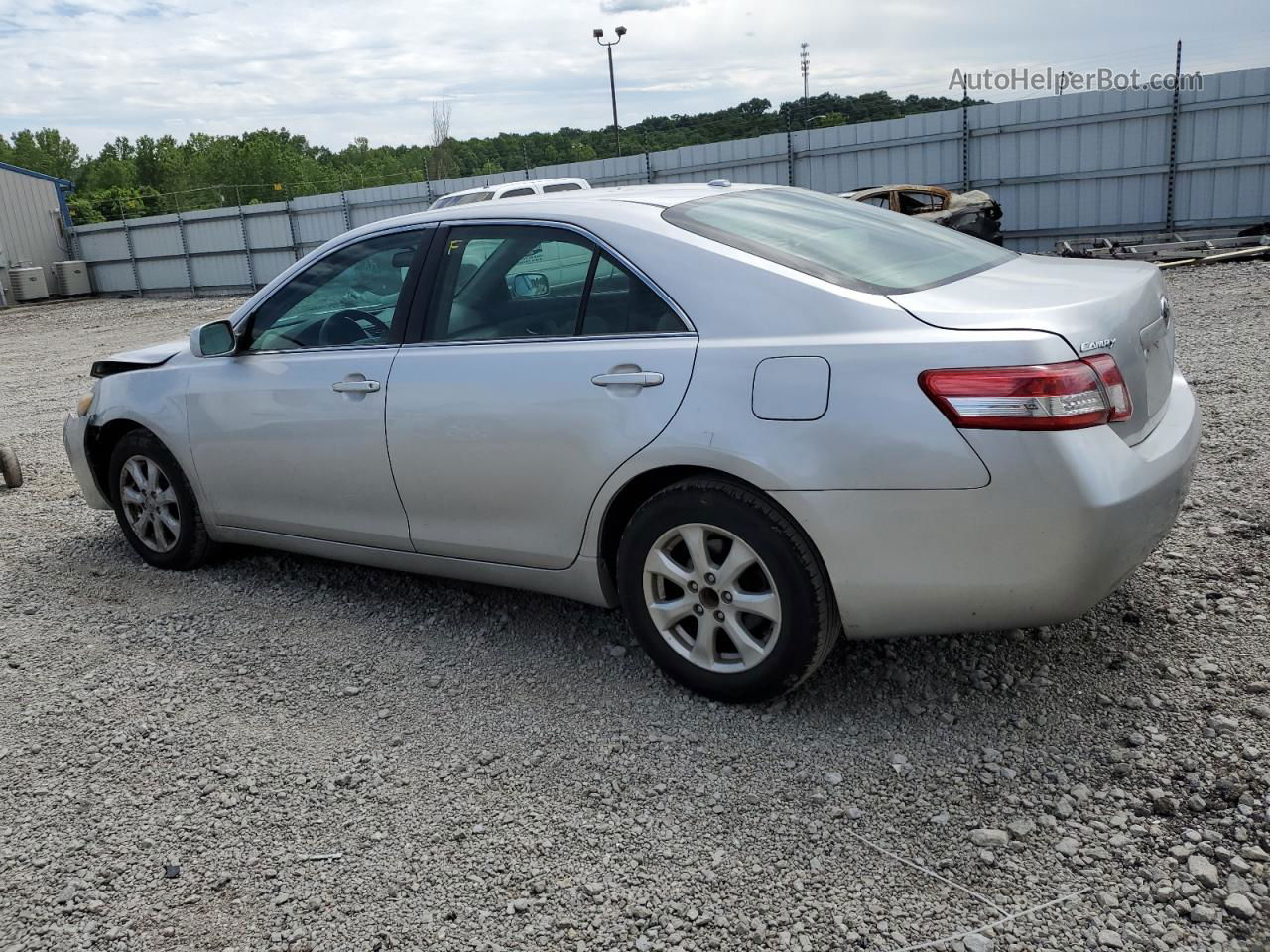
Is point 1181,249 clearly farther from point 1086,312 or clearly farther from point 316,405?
point 316,405

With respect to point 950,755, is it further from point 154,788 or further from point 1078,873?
point 154,788

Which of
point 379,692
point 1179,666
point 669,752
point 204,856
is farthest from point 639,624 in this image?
point 1179,666

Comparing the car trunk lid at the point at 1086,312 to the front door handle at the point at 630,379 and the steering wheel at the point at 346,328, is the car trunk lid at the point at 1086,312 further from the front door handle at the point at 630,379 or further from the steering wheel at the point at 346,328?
the steering wheel at the point at 346,328

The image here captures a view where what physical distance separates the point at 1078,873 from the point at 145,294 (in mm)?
34735

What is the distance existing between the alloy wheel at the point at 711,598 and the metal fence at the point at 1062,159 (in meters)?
17.3

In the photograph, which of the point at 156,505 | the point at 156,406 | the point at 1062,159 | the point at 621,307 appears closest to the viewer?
the point at 621,307

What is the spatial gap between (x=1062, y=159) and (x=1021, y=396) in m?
17.6

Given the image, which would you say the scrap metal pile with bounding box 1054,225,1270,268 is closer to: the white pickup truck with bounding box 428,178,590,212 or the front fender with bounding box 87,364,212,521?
the white pickup truck with bounding box 428,178,590,212

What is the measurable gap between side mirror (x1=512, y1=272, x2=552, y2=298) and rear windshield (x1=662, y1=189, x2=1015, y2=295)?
483 millimetres

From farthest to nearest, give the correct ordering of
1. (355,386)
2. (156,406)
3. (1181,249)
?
(1181,249)
(156,406)
(355,386)

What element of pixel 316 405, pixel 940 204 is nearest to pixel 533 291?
pixel 316 405

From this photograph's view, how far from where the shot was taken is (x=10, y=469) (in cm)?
732

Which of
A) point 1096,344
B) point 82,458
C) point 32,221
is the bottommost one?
point 82,458

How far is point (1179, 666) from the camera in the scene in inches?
133
